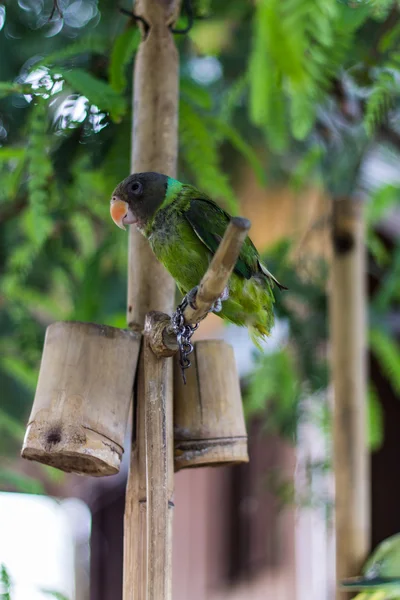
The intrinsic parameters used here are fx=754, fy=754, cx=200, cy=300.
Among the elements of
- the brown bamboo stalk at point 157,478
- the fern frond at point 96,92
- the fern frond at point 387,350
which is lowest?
the brown bamboo stalk at point 157,478

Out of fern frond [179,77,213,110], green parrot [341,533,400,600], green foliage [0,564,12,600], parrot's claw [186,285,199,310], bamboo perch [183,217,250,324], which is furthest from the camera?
fern frond [179,77,213,110]

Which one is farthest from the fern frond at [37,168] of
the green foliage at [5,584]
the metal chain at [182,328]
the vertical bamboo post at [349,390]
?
the vertical bamboo post at [349,390]

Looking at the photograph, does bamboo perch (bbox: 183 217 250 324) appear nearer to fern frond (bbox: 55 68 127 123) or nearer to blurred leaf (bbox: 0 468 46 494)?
fern frond (bbox: 55 68 127 123)

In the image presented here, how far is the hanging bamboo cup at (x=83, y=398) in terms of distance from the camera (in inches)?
32.6

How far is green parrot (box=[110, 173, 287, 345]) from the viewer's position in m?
0.94

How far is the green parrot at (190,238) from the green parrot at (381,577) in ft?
1.35

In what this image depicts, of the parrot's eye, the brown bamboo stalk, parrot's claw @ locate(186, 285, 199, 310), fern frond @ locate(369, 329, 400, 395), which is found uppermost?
fern frond @ locate(369, 329, 400, 395)

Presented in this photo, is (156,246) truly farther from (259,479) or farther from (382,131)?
(259,479)

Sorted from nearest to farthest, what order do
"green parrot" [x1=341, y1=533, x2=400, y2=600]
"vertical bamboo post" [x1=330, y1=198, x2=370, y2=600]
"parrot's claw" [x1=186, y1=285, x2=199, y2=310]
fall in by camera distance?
"parrot's claw" [x1=186, y1=285, x2=199, y2=310], "green parrot" [x1=341, y1=533, x2=400, y2=600], "vertical bamboo post" [x1=330, y1=198, x2=370, y2=600]

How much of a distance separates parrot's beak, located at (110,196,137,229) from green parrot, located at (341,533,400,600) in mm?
605

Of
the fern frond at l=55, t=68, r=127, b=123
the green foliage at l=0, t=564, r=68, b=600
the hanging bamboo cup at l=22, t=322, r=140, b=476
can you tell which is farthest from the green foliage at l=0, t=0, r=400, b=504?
the green foliage at l=0, t=564, r=68, b=600

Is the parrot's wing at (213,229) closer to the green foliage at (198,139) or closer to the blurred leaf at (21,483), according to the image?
the green foliage at (198,139)

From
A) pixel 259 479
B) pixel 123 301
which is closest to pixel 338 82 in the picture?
pixel 123 301

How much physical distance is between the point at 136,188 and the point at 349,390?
63 cm
